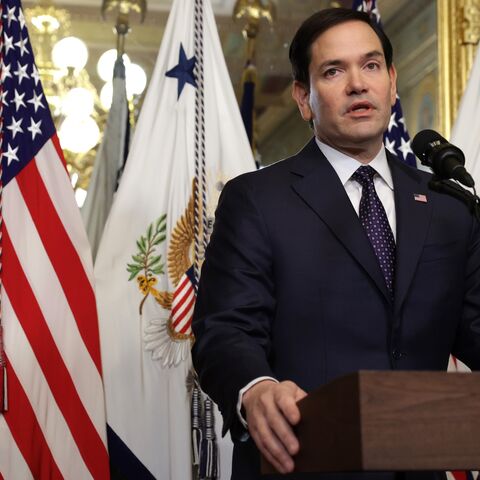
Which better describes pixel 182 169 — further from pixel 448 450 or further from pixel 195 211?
pixel 448 450

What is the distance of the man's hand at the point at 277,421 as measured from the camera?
1491 millimetres

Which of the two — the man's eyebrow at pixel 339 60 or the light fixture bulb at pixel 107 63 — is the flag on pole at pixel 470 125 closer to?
the man's eyebrow at pixel 339 60

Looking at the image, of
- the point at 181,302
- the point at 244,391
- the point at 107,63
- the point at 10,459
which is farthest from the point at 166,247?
the point at 107,63

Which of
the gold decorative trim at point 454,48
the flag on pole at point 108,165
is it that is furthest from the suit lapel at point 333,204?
the gold decorative trim at point 454,48

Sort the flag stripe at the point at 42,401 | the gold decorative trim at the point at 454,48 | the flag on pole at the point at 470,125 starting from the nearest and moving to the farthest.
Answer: the flag stripe at the point at 42,401 → the flag on pole at the point at 470,125 → the gold decorative trim at the point at 454,48

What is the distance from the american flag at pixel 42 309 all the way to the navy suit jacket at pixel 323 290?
5.43ft

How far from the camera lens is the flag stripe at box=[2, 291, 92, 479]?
3.66 meters

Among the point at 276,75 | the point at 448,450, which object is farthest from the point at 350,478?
the point at 276,75

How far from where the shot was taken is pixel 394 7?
5945mm

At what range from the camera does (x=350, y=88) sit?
2262 millimetres

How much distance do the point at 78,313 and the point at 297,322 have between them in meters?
1.90

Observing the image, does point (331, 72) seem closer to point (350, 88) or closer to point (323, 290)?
point (350, 88)

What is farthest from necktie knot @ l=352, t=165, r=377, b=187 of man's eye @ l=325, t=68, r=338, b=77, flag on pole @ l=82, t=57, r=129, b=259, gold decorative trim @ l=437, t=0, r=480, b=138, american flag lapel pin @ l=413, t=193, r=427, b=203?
gold decorative trim @ l=437, t=0, r=480, b=138

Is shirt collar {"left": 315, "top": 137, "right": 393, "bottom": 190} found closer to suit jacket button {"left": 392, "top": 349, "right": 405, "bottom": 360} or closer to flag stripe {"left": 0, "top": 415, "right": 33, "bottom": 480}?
suit jacket button {"left": 392, "top": 349, "right": 405, "bottom": 360}
